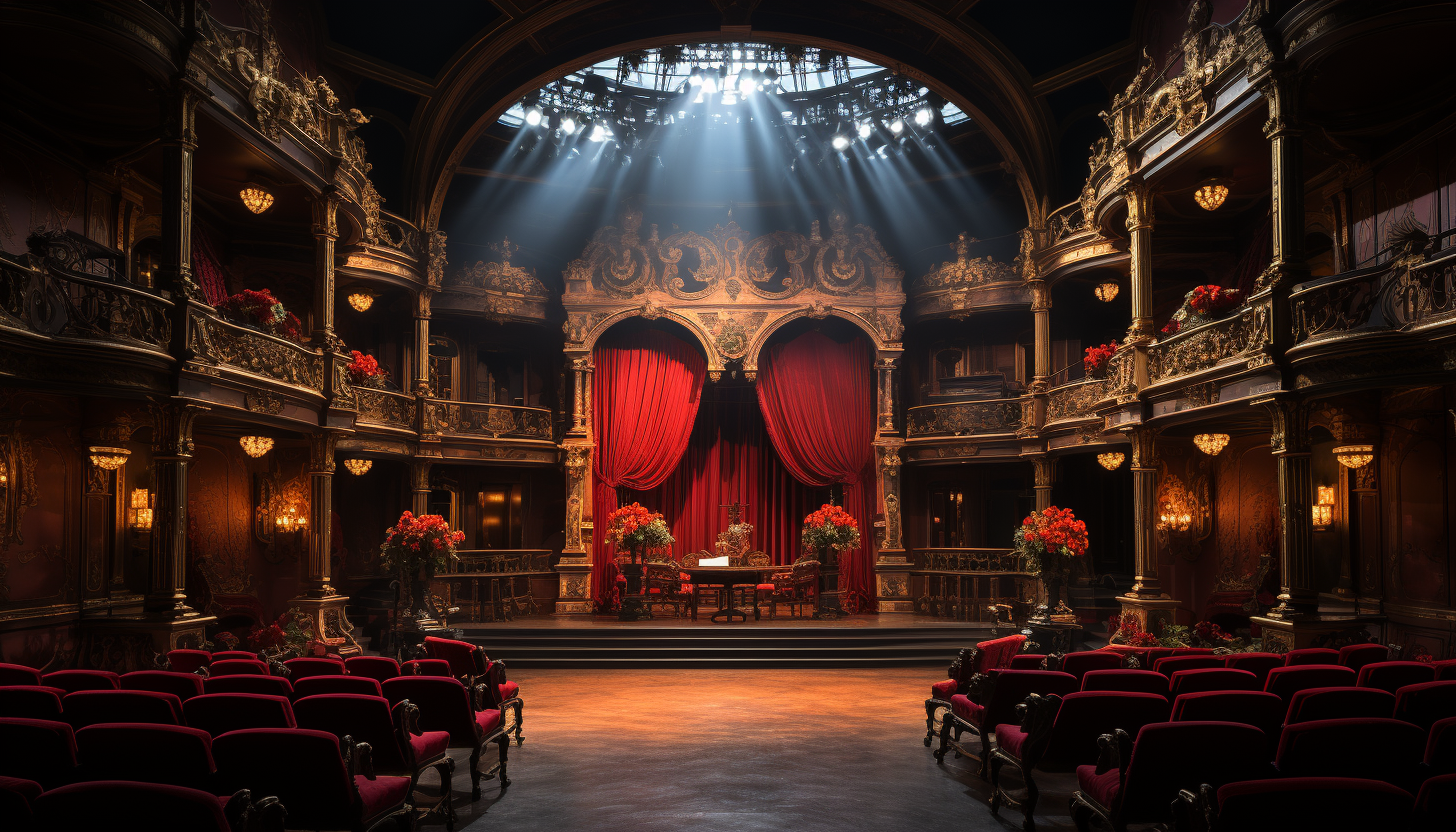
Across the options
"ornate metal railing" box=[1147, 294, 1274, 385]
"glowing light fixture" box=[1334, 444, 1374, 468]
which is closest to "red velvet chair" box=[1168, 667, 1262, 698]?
"ornate metal railing" box=[1147, 294, 1274, 385]

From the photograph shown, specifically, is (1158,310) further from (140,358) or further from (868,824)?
(140,358)

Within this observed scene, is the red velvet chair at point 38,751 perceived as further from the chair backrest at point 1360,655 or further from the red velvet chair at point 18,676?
the chair backrest at point 1360,655

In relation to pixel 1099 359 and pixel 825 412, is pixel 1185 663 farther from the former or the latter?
pixel 825 412

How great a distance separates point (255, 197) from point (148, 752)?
32.4 ft

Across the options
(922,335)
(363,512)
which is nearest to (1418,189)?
(922,335)

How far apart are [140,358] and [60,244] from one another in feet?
7.83

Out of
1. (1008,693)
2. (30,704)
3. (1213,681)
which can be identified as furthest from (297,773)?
(1213,681)

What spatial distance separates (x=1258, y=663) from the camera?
675 centimetres

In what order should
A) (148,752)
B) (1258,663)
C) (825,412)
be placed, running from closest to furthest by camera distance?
1. (148,752)
2. (1258,663)
3. (825,412)

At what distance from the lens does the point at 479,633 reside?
15109mm

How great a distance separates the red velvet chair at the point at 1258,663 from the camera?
22.1ft

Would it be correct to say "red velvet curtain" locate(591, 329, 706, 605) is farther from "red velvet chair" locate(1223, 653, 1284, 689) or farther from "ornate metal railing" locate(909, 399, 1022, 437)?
"red velvet chair" locate(1223, 653, 1284, 689)

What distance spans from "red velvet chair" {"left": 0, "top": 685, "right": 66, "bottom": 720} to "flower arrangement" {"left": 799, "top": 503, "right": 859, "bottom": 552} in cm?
1340

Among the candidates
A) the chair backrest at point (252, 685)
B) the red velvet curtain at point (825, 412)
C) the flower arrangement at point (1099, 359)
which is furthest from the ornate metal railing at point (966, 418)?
the chair backrest at point (252, 685)
